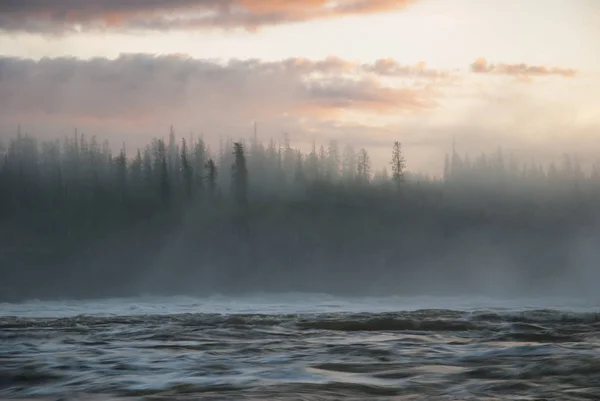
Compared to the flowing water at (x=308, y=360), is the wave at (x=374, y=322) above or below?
below

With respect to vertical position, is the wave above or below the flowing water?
below

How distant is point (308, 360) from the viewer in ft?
41.3

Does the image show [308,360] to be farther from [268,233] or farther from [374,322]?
[268,233]

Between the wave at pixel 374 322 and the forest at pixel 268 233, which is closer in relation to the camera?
the wave at pixel 374 322

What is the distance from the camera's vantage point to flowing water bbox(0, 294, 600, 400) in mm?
9664

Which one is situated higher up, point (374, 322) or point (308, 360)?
point (308, 360)

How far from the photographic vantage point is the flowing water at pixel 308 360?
31.7ft

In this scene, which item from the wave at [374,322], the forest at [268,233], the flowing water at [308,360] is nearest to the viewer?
the flowing water at [308,360]

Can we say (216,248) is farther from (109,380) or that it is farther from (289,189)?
(109,380)

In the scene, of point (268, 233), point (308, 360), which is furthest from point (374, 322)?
point (268, 233)

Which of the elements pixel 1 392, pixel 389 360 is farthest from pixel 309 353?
pixel 1 392

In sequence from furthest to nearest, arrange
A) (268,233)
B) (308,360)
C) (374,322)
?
1. (268,233)
2. (374,322)
3. (308,360)

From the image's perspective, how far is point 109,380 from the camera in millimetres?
10641

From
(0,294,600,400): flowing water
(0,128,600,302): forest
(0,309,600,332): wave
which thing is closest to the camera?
(0,294,600,400): flowing water
